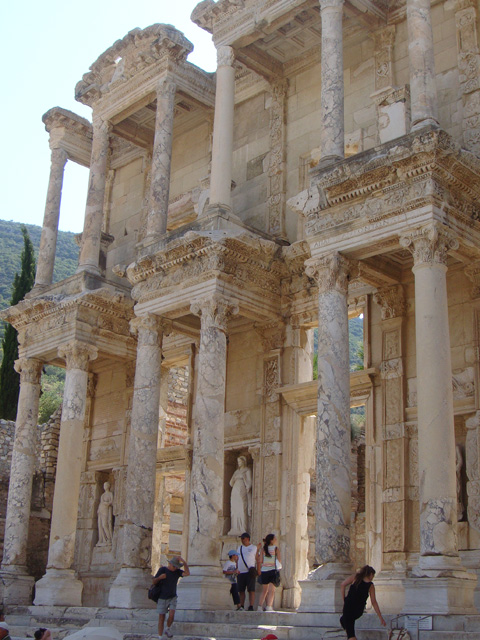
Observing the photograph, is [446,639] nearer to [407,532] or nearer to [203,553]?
[407,532]

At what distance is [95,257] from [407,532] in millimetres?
9132

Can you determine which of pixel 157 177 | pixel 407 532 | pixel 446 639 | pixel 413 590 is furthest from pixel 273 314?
pixel 446 639

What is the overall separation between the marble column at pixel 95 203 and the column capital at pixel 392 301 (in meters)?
6.79

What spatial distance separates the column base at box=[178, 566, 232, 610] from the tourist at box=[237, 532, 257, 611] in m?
0.22

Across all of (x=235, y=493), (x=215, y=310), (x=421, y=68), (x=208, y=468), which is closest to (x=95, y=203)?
(x=215, y=310)

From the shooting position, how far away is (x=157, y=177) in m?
17.5

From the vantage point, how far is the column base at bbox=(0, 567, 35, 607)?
702 inches

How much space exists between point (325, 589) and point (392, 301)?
528cm

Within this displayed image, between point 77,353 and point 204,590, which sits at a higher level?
point 77,353

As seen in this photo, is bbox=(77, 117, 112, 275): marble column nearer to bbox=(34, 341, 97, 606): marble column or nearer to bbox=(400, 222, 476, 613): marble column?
bbox=(34, 341, 97, 606): marble column

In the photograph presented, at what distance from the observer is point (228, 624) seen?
11961 mm

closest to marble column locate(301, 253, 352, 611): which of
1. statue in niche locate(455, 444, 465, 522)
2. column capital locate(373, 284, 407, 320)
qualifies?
column capital locate(373, 284, 407, 320)

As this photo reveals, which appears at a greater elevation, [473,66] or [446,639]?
[473,66]

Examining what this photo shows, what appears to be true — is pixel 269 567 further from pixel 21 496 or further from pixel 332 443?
pixel 21 496
